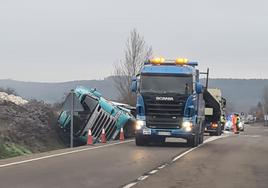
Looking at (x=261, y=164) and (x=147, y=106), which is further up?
(x=147, y=106)

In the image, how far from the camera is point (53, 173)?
14648 millimetres

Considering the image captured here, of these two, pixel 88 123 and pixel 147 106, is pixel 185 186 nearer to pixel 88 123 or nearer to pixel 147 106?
pixel 147 106

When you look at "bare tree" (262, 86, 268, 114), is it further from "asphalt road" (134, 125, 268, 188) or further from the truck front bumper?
"asphalt road" (134, 125, 268, 188)

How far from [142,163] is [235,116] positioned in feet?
158

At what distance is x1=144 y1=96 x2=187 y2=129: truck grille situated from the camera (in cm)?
2541

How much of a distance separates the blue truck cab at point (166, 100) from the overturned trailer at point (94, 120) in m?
7.37

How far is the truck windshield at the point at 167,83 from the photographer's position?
2541cm

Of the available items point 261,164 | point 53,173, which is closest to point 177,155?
point 261,164

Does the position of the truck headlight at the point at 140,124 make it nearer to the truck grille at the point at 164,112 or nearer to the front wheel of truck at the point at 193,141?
the truck grille at the point at 164,112

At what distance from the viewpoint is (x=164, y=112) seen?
25.6m

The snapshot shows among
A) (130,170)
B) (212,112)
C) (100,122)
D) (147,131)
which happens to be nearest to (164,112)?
(147,131)

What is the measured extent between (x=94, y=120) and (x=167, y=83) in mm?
8851

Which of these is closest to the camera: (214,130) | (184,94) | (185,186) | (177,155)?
(185,186)

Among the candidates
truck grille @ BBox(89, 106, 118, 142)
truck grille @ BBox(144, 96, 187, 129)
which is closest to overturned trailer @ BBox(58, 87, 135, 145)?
truck grille @ BBox(89, 106, 118, 142)
